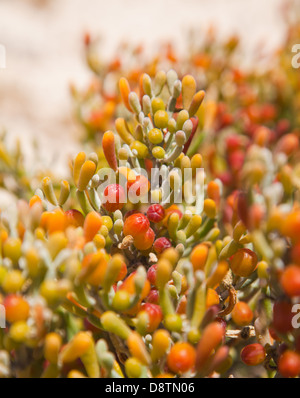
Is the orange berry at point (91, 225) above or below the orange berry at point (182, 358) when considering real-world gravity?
above

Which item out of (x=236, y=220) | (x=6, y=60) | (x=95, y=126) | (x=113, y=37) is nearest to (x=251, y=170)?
(x=236, y=220)

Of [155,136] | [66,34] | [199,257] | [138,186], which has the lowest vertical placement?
[199,257]

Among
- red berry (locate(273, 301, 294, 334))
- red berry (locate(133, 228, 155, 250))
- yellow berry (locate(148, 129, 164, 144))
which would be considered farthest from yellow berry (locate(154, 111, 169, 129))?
red berry (locate(273, 301, 294, 334))

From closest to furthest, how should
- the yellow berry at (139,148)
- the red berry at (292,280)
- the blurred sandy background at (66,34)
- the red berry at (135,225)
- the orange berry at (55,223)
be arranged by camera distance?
the red berry at (292,280) → the orange berry at (55,223) → the red berry at (135,225) → the yellow berry at (139,148) → the blurred sandy background at (66,34)

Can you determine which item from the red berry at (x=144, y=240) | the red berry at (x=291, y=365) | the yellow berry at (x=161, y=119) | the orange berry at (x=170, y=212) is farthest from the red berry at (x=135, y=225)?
the red berry at (x=291, y=365)

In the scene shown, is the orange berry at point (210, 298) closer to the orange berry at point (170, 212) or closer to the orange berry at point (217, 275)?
the orange berry at point (217, 275)

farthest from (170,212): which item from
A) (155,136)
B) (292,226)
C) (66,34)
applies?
(66,34)

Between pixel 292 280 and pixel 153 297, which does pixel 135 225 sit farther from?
pixel 292 280
